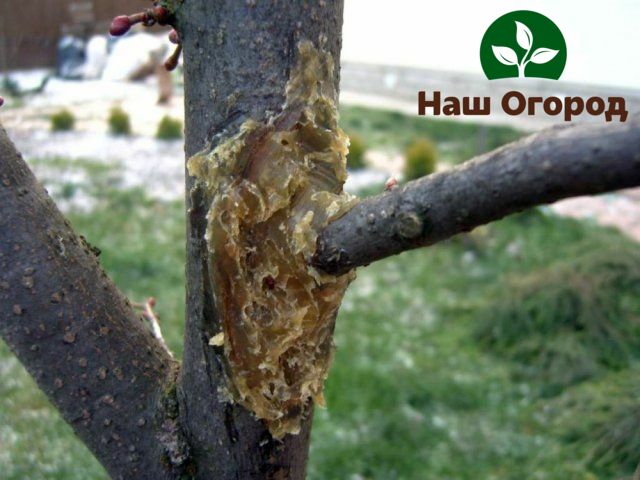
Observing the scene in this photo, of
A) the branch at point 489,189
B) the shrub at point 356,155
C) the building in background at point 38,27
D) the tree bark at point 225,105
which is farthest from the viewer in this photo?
the building in background at point 38,27

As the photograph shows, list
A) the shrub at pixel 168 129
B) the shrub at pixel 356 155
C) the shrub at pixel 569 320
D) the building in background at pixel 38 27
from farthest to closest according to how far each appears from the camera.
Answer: the building in background at pixel 38 27 → the shrub at pixel 168 129 → the shrub at pixel 356 155 → the shrub at pixel 569 320

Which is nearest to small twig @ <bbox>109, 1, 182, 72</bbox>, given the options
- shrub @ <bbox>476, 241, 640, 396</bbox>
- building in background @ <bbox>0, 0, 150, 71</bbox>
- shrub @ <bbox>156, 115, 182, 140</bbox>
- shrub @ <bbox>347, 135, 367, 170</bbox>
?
shrub @ <bbox>476, 241, 640, 396</bbox>

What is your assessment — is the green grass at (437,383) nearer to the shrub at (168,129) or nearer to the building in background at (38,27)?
the shrub at (168,129)

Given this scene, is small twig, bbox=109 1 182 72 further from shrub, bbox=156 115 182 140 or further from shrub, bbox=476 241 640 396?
shrub, bbox=156 115 182 140

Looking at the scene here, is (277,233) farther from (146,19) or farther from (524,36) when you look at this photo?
(524,36)

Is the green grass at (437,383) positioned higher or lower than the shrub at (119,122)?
higher

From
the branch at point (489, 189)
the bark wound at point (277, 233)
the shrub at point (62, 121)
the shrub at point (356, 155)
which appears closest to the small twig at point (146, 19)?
the bark wound at point (277, 233)

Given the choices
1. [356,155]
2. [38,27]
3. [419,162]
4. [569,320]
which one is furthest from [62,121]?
[569,320]
